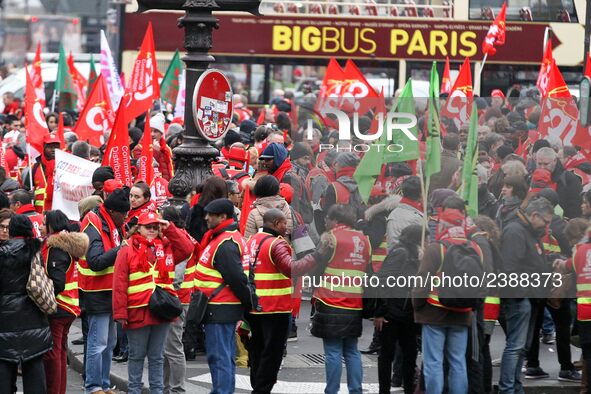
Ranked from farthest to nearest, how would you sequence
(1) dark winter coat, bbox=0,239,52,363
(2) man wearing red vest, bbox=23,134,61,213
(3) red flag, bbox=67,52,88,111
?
(3) red flag, bbox=67,52,88,111
(2) man wearing red vest, bbox=23,134,61,213
(1) dark winter coat, bbox=0,239,52,363

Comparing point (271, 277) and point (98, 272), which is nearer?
point (271, 277)

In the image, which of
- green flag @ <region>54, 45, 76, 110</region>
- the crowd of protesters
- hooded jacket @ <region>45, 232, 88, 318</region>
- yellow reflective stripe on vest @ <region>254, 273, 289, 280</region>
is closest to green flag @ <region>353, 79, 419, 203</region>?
the crowd of protesters

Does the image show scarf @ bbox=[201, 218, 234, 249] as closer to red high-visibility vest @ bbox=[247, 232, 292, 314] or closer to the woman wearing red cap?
the woman wearing red cap

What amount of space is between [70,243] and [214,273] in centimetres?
109

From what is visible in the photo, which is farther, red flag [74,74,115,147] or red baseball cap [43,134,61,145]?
red flag [74,74,115,147]

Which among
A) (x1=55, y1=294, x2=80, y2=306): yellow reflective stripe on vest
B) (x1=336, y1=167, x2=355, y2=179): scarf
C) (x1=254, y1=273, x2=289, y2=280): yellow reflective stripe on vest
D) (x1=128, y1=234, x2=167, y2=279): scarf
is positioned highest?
(x1=336, y1=167, x2=355, y2=179): scarf

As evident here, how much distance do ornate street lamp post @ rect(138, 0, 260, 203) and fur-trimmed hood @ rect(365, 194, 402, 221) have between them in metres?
3.45

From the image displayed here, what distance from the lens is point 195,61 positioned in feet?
44.0

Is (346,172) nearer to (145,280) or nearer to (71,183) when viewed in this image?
(145,280)

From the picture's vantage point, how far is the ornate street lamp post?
1326 centimetres

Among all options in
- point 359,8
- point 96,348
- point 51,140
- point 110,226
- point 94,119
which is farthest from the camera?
point 359,8

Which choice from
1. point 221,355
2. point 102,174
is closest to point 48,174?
point 102,174

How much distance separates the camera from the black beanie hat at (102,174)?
38.5 ft

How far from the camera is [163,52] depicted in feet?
105
